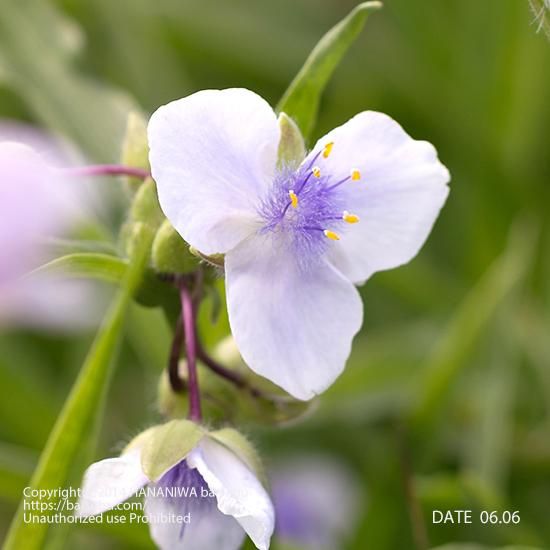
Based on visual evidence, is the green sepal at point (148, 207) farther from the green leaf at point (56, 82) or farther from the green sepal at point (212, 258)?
the green leaf at point (56, 82)

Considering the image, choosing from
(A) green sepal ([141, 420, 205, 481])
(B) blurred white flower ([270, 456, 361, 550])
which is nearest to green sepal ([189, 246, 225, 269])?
(A) green sepal ([141, 420, 205, 481])

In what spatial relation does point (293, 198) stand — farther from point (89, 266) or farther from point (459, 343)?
point (459, 343)

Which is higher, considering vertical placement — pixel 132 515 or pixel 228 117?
pixel 228 117

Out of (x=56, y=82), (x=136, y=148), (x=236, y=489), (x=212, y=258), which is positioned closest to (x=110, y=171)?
(x=136, y=148)

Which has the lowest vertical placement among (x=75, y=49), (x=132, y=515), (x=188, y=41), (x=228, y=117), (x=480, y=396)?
(x=132, y=515)

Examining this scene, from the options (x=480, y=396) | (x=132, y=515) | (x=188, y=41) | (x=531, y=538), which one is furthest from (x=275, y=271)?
(x=188, y=41)

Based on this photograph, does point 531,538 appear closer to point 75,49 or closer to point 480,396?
point 480,396

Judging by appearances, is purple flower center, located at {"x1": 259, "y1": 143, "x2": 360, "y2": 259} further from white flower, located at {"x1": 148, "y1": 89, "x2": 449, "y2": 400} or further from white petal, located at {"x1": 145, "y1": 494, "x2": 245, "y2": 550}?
white petal, located at {"x1": 145, "y1": 494, "x2": 245, "y2": 550}
